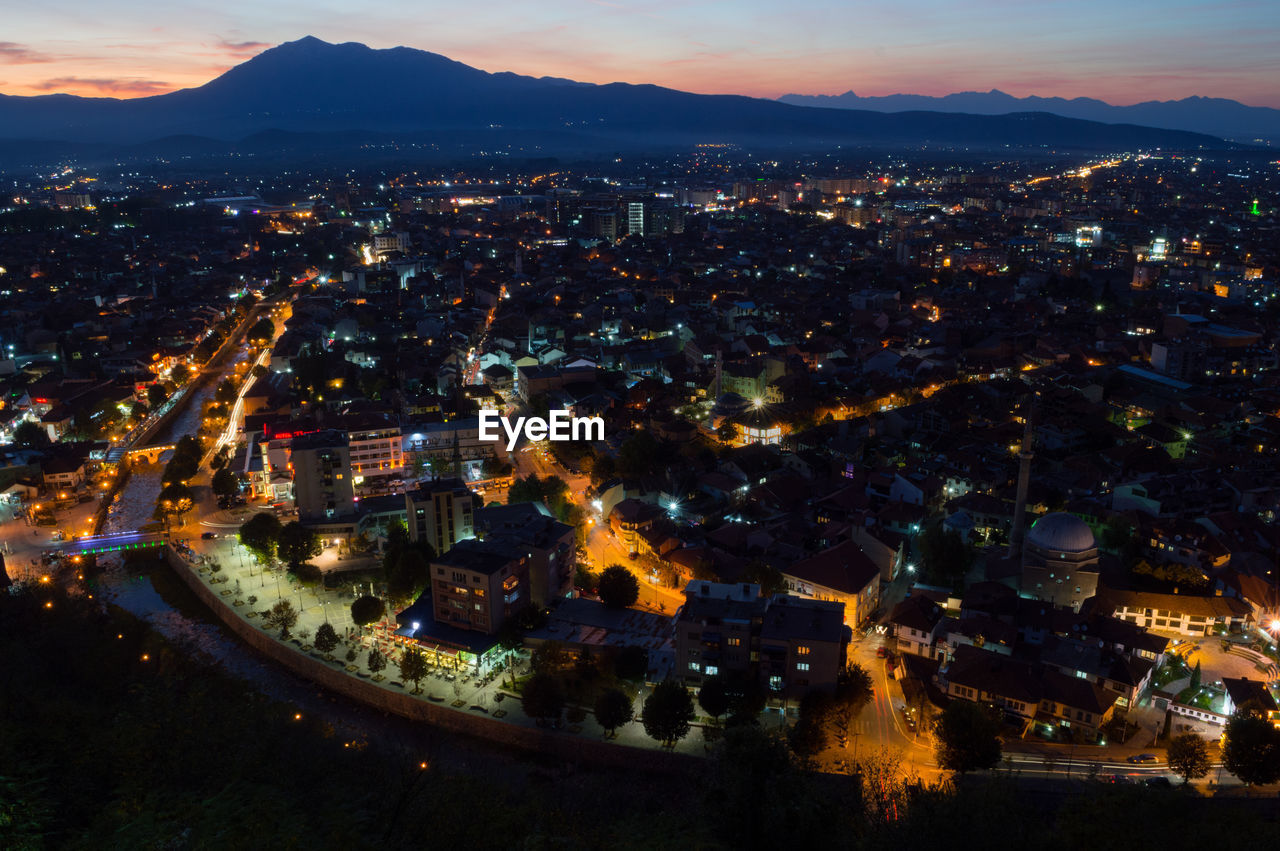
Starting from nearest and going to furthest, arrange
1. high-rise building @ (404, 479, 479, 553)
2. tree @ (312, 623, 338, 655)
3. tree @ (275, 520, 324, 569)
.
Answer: tree @ (312, 623, 338, 655), high-rise building @ (404, 479, 479, 553), tree @ (275, 520, 324, 569)

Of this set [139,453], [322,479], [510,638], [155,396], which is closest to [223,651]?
[322,479]

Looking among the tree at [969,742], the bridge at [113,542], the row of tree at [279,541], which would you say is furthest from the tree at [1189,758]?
the bridge at [113,542]

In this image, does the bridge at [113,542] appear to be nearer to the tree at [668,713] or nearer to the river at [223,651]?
the river at [223,651]

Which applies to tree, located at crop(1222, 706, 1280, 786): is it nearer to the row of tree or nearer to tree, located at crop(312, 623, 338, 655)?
tree, located at crop(312, 623, 338, 655)

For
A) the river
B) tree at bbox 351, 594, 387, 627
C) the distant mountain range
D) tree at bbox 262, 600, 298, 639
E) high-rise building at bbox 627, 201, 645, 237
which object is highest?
the distant mountain range

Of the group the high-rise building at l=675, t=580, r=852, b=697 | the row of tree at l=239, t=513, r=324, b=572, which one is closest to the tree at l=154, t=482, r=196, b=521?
the row of tree at l=239, t=513, r=324, b=572

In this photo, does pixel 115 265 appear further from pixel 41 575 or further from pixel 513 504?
pixel 513 504
